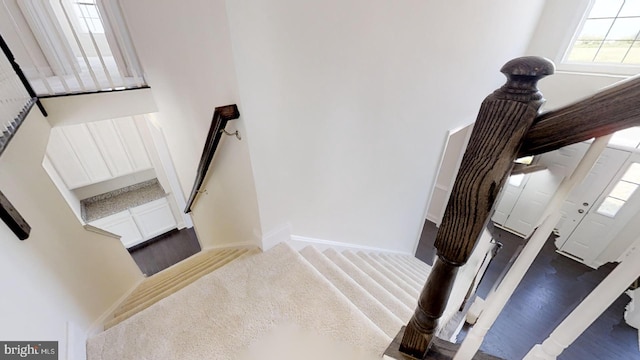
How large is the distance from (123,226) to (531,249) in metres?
4.80

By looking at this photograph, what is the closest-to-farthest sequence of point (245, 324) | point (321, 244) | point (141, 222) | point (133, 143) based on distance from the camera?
point (245, 324), point (321, 244), point (133, 143), point (141, 222)

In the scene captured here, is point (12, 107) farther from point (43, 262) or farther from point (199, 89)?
point (199, 89)

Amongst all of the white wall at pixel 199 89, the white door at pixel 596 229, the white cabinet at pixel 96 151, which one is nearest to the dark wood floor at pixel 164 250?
the white cabinet at pixel 96 151

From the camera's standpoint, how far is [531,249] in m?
0.54

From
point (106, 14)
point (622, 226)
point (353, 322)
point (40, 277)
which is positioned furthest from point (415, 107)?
point (622, 226)

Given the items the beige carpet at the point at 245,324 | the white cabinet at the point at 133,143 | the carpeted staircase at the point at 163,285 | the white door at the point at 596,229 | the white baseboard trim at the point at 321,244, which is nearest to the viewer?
the beige carpet at the point at 245,324

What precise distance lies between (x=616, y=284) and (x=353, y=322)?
0.98 metres

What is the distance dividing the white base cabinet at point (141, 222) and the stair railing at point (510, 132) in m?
4.49

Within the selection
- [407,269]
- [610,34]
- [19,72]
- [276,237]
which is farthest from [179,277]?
[610,34]

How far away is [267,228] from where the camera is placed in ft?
5.63

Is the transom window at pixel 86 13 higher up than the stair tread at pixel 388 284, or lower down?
higher up

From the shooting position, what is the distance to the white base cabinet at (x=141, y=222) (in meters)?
3.67

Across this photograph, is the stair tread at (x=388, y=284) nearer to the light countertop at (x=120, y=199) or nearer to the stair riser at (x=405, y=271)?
the stair riser at (x=405, y=271)

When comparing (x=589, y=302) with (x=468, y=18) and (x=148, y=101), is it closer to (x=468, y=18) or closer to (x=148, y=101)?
(x=468, y=18)
